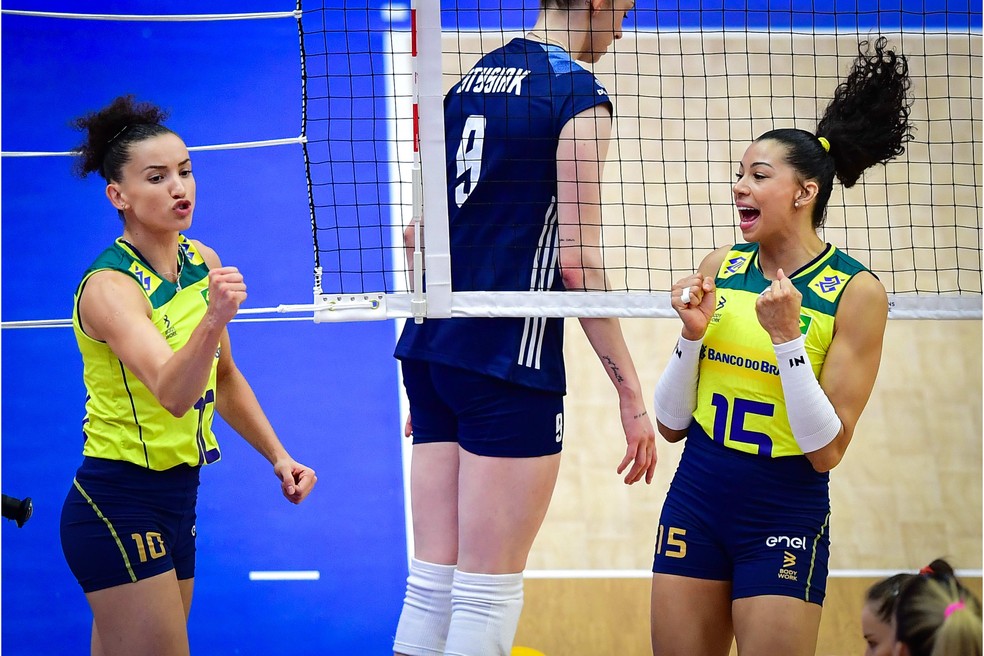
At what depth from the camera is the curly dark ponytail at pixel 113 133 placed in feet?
10.6

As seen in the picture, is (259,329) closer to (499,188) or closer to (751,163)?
(499,188)

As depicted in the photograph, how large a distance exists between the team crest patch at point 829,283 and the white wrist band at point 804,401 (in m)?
0.19

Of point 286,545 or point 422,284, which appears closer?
point 422,284

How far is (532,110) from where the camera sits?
127 inches

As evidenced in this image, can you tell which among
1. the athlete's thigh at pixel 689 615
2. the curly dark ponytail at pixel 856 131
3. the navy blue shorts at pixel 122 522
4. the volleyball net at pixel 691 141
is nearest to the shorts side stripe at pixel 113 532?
the navy blue shorts at pixel 122 522

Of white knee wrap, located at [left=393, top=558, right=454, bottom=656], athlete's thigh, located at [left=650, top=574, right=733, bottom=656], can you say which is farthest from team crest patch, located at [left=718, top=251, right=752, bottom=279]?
white knee wrap, located at [left=393, top=558, right=454, bottom=656]

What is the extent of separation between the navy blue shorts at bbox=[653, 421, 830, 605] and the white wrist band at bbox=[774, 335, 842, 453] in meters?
0.15

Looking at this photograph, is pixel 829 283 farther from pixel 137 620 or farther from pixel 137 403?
pixel 137 620

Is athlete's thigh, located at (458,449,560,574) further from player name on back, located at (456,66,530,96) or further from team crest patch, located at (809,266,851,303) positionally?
player name on back, located at (456,66,530,96)

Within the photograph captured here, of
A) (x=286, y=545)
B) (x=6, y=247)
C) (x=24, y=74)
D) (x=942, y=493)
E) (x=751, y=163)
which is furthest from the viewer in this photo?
(x=24, y=74)

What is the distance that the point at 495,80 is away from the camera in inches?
130

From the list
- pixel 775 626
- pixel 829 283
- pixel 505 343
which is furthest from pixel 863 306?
pixel 505 343

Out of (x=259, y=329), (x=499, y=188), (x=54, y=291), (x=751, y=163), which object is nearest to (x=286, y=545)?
(x=259, y=329)

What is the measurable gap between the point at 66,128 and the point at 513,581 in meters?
4.30
